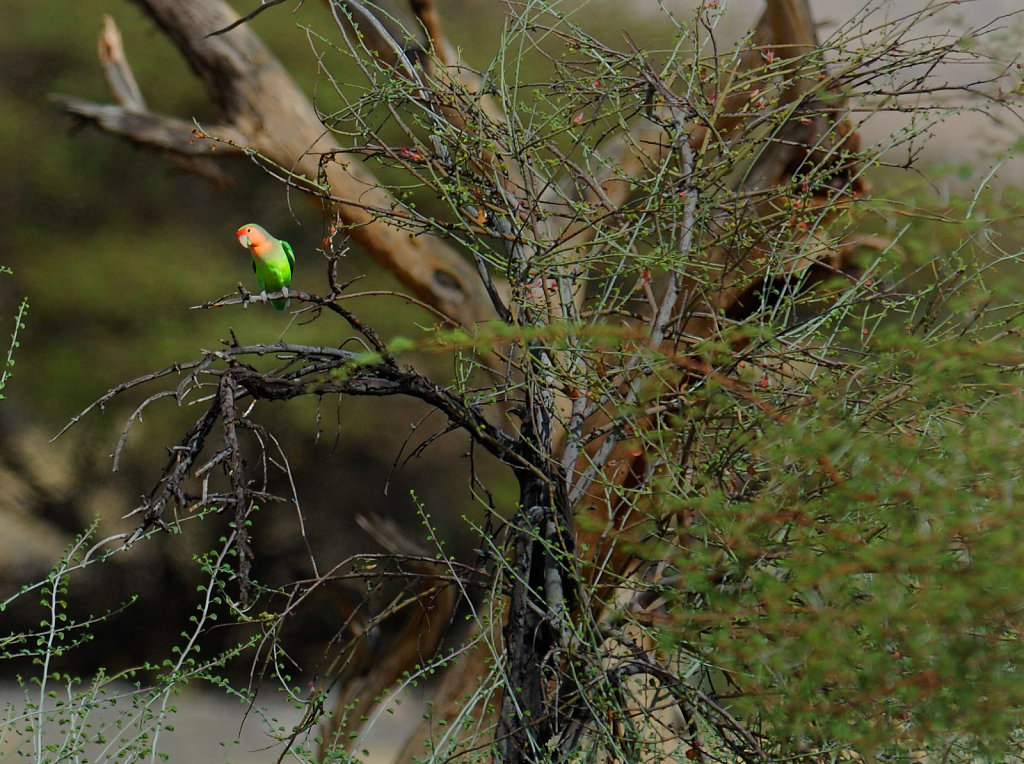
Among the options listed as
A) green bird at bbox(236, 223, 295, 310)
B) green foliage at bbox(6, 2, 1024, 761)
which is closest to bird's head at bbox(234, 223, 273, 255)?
green bird at bbox(236, 223, 295, 310)

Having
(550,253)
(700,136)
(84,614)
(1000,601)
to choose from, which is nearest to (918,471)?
(1000,601)

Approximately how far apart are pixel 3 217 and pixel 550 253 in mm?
1521

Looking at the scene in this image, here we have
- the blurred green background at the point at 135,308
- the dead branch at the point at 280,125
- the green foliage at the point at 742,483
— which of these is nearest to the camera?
the green foliage at the point at 742,483

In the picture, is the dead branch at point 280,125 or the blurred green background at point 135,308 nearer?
the dead branch at point 280,125

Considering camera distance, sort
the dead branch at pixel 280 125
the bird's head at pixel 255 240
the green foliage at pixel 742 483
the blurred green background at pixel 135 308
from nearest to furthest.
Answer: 1. the green foliage at pixel 742 483
2. the bird's head at pixel 255 240
3. the dead branch at pixel 280 125
4. the blurred green background at pixel 135 308

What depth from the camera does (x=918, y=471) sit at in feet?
1.46

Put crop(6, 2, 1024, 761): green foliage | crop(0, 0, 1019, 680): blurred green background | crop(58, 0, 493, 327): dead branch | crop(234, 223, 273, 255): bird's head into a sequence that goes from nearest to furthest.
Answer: crop(6, 2, 1024, 761): green foliage, crop(234, 223, 273, 255): bird's head, crop(58, 0, 493, 327): dead branch, crop(0, 0, 1019, 680): blurred green background

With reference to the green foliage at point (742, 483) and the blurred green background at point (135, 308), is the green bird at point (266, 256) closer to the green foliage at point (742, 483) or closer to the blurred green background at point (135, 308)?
the green foliage at point (742, 483)

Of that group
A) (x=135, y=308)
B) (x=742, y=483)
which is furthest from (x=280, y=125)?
(x=742, y=483)

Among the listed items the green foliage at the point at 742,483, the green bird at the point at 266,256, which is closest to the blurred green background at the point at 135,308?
the green bird at the point at 266,256

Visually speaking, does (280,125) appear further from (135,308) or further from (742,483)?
(742,483)

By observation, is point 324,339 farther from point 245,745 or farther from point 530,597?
point 530,597

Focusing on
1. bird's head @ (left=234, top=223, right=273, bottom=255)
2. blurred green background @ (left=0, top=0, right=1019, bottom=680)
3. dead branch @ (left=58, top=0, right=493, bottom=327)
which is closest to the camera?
bird's head @ (left=234, top=223, right=273, bottom=255)

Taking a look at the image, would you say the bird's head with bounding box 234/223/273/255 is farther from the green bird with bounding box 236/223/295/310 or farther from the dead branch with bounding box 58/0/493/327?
the dead branch with bounding box 58/0/493/327
